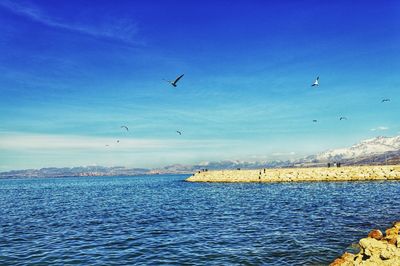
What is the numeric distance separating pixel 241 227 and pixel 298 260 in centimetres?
939

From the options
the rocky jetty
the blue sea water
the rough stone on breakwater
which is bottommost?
the blue sea water

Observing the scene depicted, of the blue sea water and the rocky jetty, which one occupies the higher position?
the rocky jetty

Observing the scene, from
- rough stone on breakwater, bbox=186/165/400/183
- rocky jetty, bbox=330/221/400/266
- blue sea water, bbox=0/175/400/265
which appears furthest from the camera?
rough stone on breakwater, bbox=186/165/400/183

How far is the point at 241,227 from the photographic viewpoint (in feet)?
88.1

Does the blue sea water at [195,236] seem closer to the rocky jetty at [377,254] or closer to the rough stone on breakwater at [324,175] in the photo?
the rocky jetty at [377,254]

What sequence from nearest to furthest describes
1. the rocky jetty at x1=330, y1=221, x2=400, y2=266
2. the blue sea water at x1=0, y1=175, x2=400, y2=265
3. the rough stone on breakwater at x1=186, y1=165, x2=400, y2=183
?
the rocky jetty at x1=330, y1=221, x2=400, y2=266 < the blue sea water at x1=0, y1=175, x2=400, y2=265 < the rough stone on breakwater at x1=186, y1=165, x2=400, y2=183

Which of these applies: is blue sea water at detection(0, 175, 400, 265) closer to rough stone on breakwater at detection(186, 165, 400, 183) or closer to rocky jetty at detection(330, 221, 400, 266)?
rocky jetty at detection(330, 221, 400, 266)

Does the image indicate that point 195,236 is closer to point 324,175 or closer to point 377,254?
point 377,254

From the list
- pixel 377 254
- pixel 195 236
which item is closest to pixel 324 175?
pixel 195 236

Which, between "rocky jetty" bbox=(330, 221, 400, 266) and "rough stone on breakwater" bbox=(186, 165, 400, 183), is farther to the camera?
"rough stone on breakwater" bbox=(186, 165, 400, 183)

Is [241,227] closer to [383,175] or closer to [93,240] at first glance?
[93,240]

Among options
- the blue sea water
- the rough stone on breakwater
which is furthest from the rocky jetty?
the rough stone on breakwater

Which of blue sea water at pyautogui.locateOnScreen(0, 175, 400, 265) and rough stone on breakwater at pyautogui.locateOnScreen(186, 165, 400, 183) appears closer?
blue sea water at pyautogui.locateOnScreen(0, 175, 400, 265)

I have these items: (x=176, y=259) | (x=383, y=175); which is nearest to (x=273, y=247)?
(x=176, y=259)
